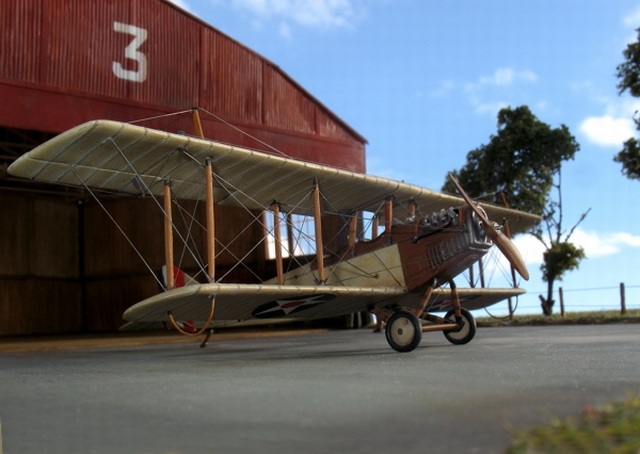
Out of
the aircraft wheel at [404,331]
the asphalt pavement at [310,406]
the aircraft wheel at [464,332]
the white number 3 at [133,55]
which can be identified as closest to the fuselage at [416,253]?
the aircraft wheel at [404,331]

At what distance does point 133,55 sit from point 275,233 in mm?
8196

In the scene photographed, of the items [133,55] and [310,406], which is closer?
[310,406]

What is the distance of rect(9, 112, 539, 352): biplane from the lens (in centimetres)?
817

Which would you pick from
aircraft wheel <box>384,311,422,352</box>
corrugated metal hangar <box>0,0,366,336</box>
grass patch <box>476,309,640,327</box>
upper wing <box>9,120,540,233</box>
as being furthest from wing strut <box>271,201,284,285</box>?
grass patch <box>476,309,640,327</box>

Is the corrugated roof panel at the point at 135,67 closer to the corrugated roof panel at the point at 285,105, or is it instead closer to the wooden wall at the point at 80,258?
the corrugated roof panel at the point at 285,105

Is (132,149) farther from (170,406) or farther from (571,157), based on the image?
(571,157)

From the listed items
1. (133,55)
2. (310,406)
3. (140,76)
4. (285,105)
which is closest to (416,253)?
(310,406)

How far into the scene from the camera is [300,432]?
2961mm

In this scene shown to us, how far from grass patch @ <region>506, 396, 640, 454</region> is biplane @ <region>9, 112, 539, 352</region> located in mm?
5501

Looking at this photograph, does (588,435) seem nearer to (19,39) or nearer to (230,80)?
(19,39)

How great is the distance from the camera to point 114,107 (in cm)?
1494

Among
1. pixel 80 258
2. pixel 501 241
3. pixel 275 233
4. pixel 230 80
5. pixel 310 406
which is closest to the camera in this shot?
pixel 310 406

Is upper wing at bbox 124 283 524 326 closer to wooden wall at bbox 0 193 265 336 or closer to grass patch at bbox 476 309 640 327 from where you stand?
grass patch at bbox 476 309 640 327

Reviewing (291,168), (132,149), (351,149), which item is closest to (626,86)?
(351,149)
